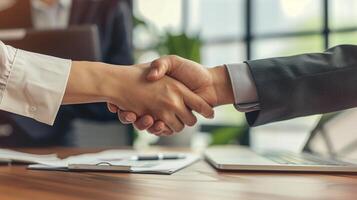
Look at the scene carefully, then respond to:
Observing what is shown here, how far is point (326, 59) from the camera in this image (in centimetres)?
91

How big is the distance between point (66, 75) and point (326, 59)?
472 mm

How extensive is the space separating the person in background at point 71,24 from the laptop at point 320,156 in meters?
0.70

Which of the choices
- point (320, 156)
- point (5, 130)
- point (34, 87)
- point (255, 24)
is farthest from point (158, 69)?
point (255, 24)

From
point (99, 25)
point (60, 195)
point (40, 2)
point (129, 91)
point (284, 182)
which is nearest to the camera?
point (60, 195)

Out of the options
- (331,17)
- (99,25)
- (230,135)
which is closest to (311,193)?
(99,25)

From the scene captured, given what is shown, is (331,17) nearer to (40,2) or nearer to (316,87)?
(40,2)

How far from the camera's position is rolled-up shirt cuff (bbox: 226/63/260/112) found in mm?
920

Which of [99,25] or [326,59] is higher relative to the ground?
[99,25]

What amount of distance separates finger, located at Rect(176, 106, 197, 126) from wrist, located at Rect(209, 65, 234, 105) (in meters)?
0.07

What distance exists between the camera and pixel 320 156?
105 cm

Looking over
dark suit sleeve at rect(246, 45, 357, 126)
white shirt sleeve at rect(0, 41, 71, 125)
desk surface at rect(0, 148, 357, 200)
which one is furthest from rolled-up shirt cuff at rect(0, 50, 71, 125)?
dark suit sleeve at rect(246, 45, 357, 126)

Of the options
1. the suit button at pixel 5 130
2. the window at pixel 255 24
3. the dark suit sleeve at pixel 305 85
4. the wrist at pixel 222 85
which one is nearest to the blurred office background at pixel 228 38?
the window at pixel 255 24

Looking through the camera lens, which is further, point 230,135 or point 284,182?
point 230,135

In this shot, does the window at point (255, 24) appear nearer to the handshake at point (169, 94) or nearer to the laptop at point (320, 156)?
the laptop at point (320, 156)
